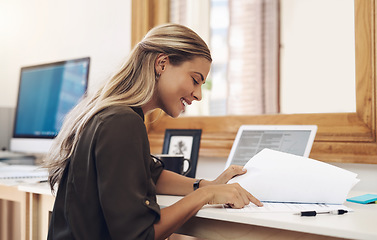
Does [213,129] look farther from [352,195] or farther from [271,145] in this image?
[352,195]

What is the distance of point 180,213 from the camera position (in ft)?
2.77

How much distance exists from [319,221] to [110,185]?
1.31ft

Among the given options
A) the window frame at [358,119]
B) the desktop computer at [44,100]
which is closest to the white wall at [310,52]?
the window frame at [358,119]

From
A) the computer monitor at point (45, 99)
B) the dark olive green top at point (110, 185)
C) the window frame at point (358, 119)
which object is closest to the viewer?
the dark olive green top at point (110, 185)

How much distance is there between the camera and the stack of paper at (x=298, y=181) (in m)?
0.93

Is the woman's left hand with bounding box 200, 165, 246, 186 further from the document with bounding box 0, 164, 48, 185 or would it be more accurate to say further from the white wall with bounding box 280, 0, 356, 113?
the white wall with bounding box 280, 0, 356, 113

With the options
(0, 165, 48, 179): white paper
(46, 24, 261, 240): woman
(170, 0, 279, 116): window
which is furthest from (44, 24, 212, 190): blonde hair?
(170, 0, 279, 116): window

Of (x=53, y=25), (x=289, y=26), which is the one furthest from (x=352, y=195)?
(x=289, y=26)

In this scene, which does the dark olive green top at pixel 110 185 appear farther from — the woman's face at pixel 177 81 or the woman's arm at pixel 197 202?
the woman's face at pixel 177 81

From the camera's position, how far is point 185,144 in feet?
4.88

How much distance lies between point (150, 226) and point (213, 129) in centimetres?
86

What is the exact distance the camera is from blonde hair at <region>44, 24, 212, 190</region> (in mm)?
966

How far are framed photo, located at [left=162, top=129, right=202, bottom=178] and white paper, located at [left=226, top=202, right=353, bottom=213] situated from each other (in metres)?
0.52

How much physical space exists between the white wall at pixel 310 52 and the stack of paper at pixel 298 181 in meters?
1.40
